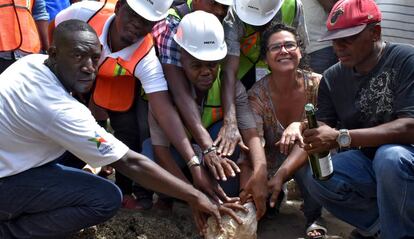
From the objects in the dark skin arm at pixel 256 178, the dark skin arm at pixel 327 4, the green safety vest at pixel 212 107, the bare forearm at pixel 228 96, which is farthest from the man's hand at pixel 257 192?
the dark skin arm at pixel 327 4

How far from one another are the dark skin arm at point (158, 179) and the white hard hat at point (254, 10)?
1380 millimetres

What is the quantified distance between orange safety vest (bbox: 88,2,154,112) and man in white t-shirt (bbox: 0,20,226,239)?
0.62 m

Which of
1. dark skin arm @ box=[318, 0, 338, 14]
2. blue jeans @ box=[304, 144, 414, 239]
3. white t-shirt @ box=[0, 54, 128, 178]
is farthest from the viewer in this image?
dark skin arm @ box=[318, 0, 338, 14]

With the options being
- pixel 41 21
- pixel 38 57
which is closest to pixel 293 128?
pixel 38 57

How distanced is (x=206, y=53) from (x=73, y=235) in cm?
142

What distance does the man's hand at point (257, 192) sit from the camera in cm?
367

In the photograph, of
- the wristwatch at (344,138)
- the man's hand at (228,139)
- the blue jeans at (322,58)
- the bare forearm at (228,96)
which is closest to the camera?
the wristwatch at (344,138)

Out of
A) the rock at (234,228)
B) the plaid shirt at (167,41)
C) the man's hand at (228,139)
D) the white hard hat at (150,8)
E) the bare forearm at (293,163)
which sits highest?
the white hard hat at (150,8)

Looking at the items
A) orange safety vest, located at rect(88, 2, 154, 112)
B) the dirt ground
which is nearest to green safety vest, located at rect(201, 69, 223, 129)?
orange safety vest, located at rect(88, 2, 154, 112)

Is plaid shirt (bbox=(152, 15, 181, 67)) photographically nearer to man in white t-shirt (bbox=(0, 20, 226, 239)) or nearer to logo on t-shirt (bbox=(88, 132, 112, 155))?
man in white t-shirt (bbox=(0, 20, 226, 239))

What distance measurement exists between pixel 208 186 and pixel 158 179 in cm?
41

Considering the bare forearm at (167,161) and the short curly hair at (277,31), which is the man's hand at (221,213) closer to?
the bare forearm at (167,161)

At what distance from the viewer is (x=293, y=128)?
12.8 ft

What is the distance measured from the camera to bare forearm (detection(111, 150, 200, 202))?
327cm
